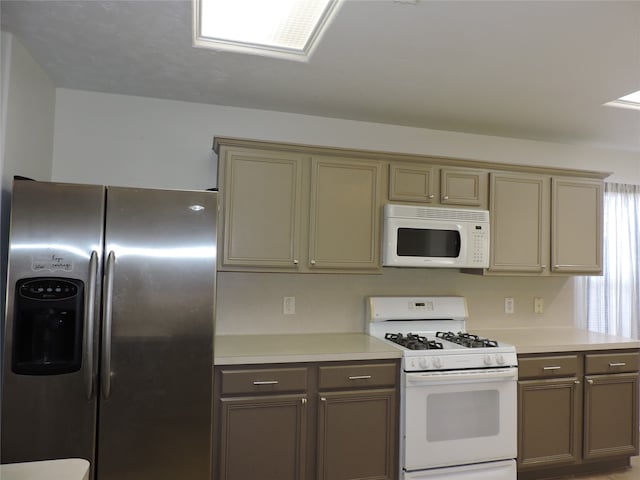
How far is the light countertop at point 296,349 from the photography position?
234cm

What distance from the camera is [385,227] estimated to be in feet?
9.40

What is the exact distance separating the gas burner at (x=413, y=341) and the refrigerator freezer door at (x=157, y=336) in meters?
1.20

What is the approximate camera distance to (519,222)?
316 cm

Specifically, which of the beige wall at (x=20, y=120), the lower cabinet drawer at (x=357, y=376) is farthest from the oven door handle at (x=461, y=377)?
the beige wall at (x=20, y=120)

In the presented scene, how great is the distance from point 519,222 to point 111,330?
2720 mm

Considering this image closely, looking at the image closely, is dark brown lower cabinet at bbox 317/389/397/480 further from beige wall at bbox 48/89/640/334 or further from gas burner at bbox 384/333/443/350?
beige wall at bbox 48/89/640/334

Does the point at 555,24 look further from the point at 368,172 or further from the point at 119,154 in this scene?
the point at 119,154

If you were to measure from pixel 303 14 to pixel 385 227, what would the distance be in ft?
4.62

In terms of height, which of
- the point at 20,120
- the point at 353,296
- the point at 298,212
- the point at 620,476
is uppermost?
the point at 20,120

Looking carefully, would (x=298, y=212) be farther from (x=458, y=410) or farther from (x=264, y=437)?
(x=458, y=410)

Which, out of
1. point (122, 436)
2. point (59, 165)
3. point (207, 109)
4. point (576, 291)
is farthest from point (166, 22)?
point (576, 291)

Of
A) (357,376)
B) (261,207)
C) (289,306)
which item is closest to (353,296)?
(289,306)

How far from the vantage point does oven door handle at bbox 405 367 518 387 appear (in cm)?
248

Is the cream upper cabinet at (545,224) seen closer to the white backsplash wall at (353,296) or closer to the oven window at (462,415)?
the white backsplash wall at (353,296)
